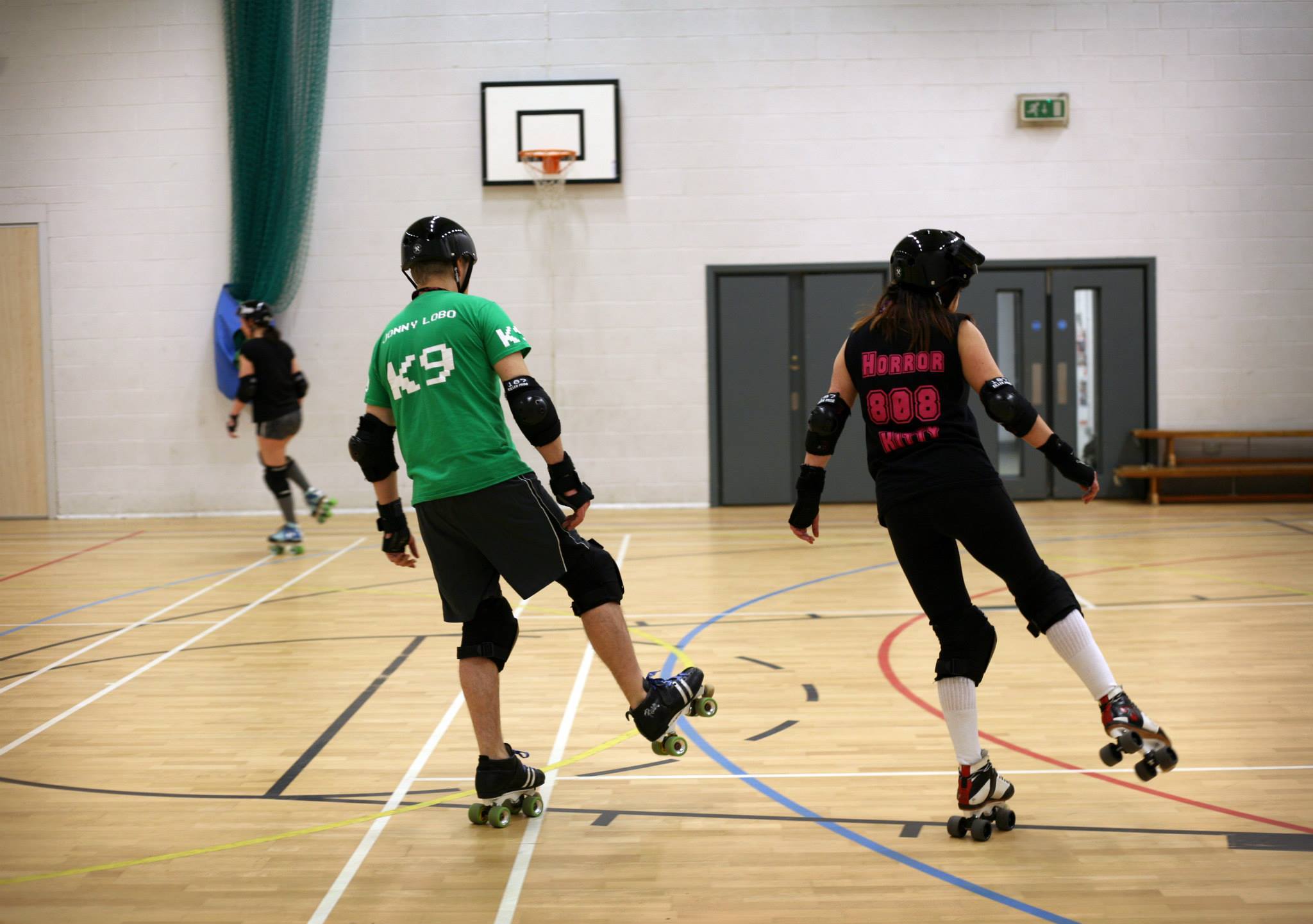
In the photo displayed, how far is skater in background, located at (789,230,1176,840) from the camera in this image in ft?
8.93

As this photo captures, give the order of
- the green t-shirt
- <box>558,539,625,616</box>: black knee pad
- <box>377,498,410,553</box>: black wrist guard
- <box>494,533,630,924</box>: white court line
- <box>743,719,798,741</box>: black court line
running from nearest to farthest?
1. <box>494,533,630,924</box>: white court line
2. the green t-shirt
3. <box>558,539,625,616</box>: black knee pad
4. <box>377,498,410,553</box>: black wrist guard
5. <box>743,719,798,741</box>: black court line

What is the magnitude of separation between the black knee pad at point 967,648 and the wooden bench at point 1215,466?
811 centimetres

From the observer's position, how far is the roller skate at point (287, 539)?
26.3 ft

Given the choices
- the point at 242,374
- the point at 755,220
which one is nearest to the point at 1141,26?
the point at 755,220

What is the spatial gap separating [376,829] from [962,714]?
5.08 feet

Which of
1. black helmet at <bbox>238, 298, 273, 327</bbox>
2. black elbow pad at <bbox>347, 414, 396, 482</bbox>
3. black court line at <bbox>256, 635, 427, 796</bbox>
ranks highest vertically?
black helmet at <bbox>238, 298, 273, 327</bbox>

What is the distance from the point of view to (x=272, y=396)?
25.7 ft

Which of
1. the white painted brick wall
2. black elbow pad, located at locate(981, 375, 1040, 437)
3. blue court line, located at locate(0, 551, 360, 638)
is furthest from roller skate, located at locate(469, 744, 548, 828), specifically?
the white painted brick wall

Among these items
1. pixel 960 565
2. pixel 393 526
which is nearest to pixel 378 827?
pixel 393 526

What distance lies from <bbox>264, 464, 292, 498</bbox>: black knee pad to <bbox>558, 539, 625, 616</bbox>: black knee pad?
5.53 meters

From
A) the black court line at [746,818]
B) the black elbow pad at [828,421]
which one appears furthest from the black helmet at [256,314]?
the black elbow pad at [828,421]

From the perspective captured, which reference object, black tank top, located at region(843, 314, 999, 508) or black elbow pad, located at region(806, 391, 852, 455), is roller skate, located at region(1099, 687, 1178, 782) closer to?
black tank top, located at region(843, 314, 999, 508)

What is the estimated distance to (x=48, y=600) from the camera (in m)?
6.50

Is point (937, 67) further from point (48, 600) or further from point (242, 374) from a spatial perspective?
point (48, 600)
